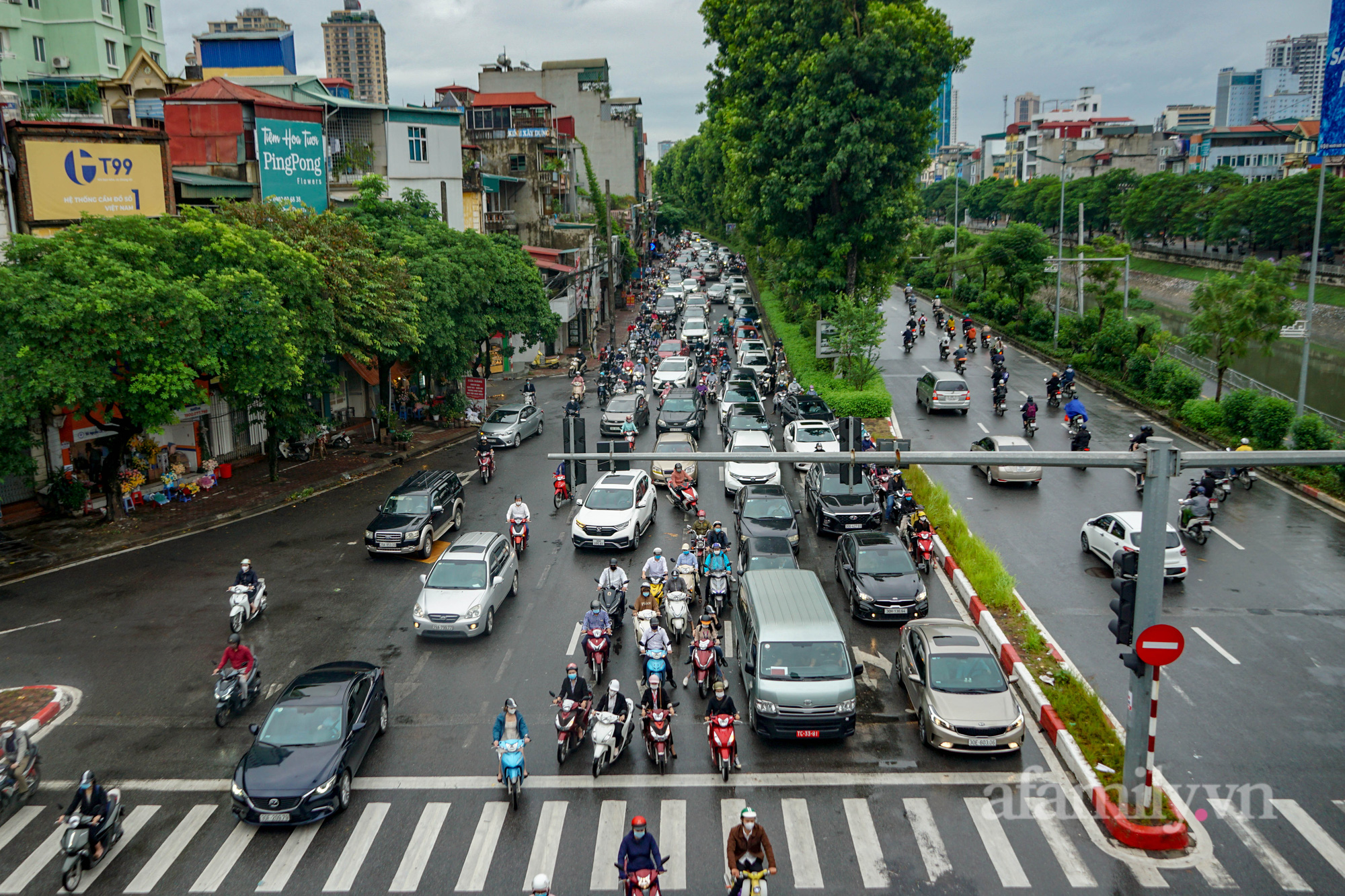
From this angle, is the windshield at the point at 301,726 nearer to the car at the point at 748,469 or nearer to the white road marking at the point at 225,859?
the white road marking at the point at 225,859

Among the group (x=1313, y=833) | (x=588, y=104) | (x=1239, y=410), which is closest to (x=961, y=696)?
(x=1313, y=833)

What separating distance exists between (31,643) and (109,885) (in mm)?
9465

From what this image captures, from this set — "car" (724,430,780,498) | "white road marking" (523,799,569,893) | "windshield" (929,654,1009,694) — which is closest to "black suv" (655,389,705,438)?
"car" (724,430,780,498)

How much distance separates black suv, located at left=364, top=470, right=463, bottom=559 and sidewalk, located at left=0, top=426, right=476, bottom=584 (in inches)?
230

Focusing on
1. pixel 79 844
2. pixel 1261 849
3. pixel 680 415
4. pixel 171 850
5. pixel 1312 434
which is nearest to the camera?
pixel 79 844

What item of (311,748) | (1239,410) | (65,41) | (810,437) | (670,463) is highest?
(65,41)

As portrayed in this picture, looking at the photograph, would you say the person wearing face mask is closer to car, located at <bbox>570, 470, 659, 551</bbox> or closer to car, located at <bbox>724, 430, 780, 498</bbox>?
car, located at <bbox>570, 470, 659, 551</bbox>

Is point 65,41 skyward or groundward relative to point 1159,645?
skyward

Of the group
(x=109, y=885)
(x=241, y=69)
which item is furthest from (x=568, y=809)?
(x=241, y=69)

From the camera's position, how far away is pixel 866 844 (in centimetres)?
1255

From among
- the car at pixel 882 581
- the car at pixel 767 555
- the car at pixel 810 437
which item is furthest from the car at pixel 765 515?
the car at pixel 810 437

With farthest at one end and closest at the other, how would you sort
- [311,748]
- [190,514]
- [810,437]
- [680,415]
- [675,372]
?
[675,372]
[680,415]
[810,437]
[190,514]
[311,748]

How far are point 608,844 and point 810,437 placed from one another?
19636mm

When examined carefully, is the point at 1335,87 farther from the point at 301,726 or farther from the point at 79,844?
the point at 79,844
